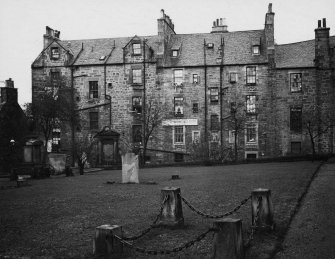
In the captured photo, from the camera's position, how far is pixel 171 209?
9500 millimetres

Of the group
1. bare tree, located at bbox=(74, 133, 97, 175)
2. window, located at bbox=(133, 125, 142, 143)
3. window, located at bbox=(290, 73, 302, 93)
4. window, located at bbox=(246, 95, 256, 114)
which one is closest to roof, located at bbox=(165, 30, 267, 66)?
window, located at bbox=(290, 73, 302, 93)

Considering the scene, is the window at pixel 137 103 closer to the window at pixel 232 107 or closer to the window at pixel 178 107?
the window at pixel 178 107

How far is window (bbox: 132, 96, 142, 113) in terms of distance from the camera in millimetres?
39188

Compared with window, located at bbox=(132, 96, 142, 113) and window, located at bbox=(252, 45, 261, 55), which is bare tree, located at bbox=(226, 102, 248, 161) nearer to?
window, located at bbox=(252, 45, 261, 55)

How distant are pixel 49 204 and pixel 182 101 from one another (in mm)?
26112

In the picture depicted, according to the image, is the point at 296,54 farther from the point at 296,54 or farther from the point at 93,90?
the point at 93,90

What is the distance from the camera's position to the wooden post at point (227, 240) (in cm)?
640

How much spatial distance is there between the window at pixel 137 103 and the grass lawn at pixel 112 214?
69.8ft

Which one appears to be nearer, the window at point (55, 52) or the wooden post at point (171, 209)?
the wooden post at point (171, 209)

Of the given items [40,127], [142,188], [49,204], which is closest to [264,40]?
[40,127]

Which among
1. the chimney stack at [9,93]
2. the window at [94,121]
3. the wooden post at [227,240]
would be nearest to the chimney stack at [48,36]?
the chimney stack at [9,93]

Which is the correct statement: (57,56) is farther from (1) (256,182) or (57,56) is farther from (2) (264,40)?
(1) (256,182)

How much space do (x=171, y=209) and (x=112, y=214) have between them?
238 cm

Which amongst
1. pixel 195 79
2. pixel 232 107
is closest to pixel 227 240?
pixel 232 107
